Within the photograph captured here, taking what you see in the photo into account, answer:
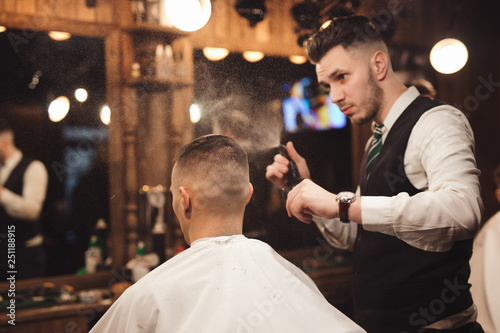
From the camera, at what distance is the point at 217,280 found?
4.39ft

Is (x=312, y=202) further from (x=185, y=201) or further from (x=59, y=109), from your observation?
(x=59, y=109)

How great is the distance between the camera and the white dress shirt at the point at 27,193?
5.59 ft

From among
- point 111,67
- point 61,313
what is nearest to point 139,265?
point 61,313

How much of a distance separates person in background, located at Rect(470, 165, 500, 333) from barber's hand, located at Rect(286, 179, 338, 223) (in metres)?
2.02

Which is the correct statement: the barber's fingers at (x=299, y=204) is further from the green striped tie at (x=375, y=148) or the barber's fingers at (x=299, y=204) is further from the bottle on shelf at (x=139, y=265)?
the bottle on shelf at (x=139, y=265)

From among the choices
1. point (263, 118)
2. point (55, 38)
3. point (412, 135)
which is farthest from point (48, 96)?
point (412, 135)

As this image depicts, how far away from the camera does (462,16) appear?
473cm

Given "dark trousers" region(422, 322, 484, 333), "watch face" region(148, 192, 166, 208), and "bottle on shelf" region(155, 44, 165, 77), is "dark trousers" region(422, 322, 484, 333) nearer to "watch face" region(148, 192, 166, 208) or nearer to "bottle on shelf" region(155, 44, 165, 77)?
"watch face" region(148, 192, 166, 208)

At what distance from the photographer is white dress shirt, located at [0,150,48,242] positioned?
170cm

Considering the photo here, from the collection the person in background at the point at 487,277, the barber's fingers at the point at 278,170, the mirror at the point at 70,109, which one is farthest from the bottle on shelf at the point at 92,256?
the person in background at the point at 487,277

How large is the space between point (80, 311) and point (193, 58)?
52.9 inches

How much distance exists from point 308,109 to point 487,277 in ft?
6.33

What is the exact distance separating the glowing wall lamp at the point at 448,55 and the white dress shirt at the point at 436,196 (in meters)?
2.95

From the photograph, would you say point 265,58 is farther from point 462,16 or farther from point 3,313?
point 462,16
